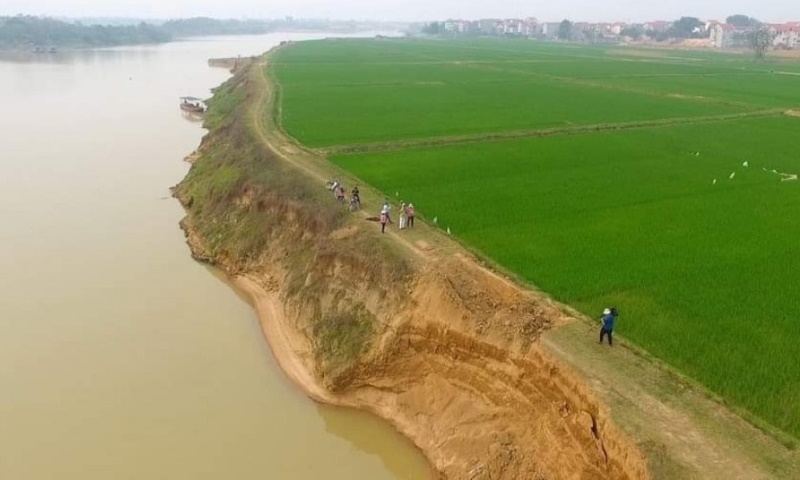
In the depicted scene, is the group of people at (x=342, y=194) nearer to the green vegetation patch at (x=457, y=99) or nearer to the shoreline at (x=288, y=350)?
the shoreline at (x=288, y=350)

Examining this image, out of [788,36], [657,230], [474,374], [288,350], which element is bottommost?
[288,350]

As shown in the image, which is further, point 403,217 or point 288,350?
point 403,217

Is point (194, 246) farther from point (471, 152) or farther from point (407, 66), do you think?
point (407, 66)

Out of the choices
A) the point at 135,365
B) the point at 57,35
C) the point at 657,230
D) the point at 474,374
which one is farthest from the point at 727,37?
the point at 135,365

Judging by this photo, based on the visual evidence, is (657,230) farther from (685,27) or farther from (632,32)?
(632,32)

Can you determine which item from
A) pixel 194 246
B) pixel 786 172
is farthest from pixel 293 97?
pixel 786 172

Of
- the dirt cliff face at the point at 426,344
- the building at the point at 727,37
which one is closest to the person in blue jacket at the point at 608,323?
the dirt cliff face at the point at 426,344
